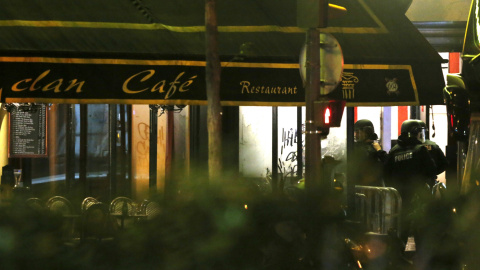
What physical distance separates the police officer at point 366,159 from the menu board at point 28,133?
16.5ft

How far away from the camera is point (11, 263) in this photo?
506cm

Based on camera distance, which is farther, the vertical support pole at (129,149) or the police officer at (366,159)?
→ the vertical support pole at (129,149)

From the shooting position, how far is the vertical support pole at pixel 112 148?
14.2 metres

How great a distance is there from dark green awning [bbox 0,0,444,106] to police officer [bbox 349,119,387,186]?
44 centimetres

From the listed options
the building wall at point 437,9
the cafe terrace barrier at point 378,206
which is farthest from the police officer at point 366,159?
the building wall at point 437,9

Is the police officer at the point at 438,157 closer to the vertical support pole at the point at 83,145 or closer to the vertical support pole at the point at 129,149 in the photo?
the vertical support pole at the point at 129,149

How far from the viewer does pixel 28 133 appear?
1294cm

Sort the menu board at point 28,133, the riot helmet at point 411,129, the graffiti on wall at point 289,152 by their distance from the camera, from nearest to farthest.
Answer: the riot helmet at point 411,129 → the menu board at point 28,133 → the graffiti on wall at point 289,152

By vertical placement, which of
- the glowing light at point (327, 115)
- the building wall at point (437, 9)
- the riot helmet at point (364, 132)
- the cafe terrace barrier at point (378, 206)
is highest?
the building wall at point (437, 9)

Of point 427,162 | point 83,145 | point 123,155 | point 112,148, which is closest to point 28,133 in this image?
point 83,145

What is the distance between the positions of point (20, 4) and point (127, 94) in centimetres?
191

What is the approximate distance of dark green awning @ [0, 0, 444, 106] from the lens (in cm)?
1005

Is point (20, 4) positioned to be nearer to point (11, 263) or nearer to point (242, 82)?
point (242, 82)

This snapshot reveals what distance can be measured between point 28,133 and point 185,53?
3.88m
